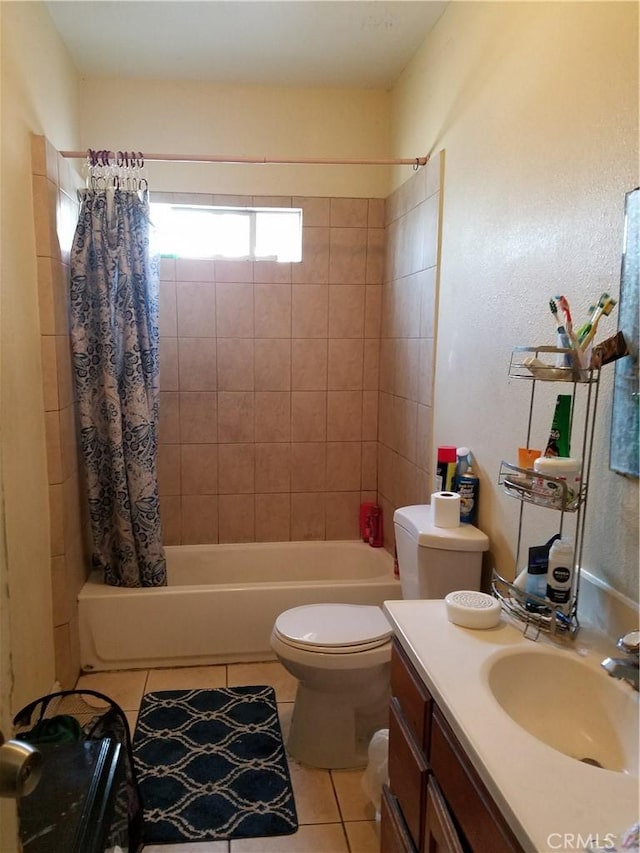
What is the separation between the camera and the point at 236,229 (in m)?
3.22

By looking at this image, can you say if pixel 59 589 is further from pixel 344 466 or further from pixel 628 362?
pixel 628 362

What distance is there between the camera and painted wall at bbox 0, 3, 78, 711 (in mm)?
1955

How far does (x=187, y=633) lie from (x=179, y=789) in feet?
2.64

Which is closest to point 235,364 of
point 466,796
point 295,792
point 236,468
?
point 236,468

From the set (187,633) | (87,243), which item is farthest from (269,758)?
(87,243)

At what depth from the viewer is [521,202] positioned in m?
1.74

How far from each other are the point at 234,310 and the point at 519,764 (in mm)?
2607

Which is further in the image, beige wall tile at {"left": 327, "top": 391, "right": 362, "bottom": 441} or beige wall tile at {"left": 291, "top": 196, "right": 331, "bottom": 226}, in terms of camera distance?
beige wall tile at {"left": 327, "top": 391, "right": 362, "bottom": 441}

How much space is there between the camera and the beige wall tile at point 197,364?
3188mm

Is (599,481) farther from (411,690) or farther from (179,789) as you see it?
(179,789)

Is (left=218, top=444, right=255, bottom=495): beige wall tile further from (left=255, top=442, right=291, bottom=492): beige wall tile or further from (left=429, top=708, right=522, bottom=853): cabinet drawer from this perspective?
(left=429, top=708, right=522, bottom=853): cabinet drawer

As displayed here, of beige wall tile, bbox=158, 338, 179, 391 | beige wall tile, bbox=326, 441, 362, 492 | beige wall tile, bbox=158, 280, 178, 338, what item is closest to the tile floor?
beige wall tile, bbox=326, 441, 362, 492

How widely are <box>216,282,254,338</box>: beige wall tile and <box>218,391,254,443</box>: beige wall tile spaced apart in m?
0.31

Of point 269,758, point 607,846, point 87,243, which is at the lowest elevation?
point 269,758
